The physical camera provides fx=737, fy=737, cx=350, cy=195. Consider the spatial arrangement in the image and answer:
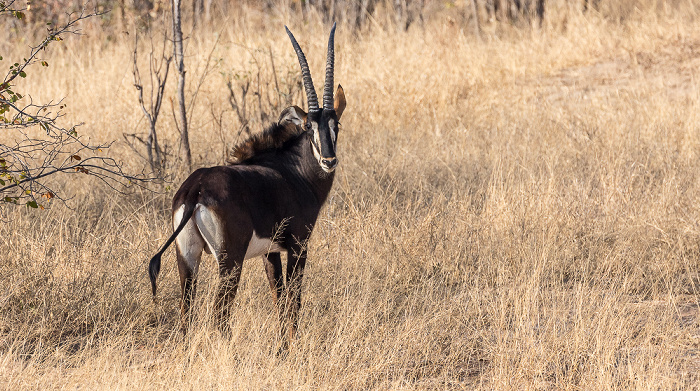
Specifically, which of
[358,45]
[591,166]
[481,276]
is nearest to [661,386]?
[481,276]

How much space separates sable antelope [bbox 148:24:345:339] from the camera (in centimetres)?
388

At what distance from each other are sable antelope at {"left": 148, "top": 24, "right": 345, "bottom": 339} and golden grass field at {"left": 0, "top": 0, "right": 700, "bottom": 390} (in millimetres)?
300

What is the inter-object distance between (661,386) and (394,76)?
7.92 m

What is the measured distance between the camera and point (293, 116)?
4.87 meters

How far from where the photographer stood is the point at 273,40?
500 inches

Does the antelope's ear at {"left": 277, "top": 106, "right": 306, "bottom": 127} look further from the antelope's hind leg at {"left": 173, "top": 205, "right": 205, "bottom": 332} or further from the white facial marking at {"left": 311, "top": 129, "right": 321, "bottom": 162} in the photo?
the antelope's hind leg at {"left": 173, "top": 205, "right": 205, "bottom": 332}

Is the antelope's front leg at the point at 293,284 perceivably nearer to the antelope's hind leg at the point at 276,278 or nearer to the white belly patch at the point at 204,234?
the antelope's hind leg at the point at 276,278

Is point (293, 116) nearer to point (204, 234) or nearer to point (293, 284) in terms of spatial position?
point (293, 284)

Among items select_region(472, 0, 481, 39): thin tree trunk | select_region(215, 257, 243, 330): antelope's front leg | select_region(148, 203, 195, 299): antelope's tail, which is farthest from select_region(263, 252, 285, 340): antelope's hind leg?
select_region(472, 0, 481, 39): thin tree trunk

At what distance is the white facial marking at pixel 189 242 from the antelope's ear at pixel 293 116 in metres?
1.19

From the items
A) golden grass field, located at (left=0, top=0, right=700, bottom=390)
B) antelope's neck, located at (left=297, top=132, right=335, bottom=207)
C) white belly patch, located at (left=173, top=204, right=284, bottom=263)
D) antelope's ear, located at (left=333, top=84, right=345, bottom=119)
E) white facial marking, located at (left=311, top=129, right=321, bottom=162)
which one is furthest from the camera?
antelope's ear, located at (left=333, top=84, right=345, bottom=119)

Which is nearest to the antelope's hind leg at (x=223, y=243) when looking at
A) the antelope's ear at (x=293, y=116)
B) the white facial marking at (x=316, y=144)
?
the white facial marking at (x=316, y=144)

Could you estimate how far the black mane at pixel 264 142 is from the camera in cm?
466

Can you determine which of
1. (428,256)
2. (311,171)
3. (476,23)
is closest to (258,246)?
(311,171)
